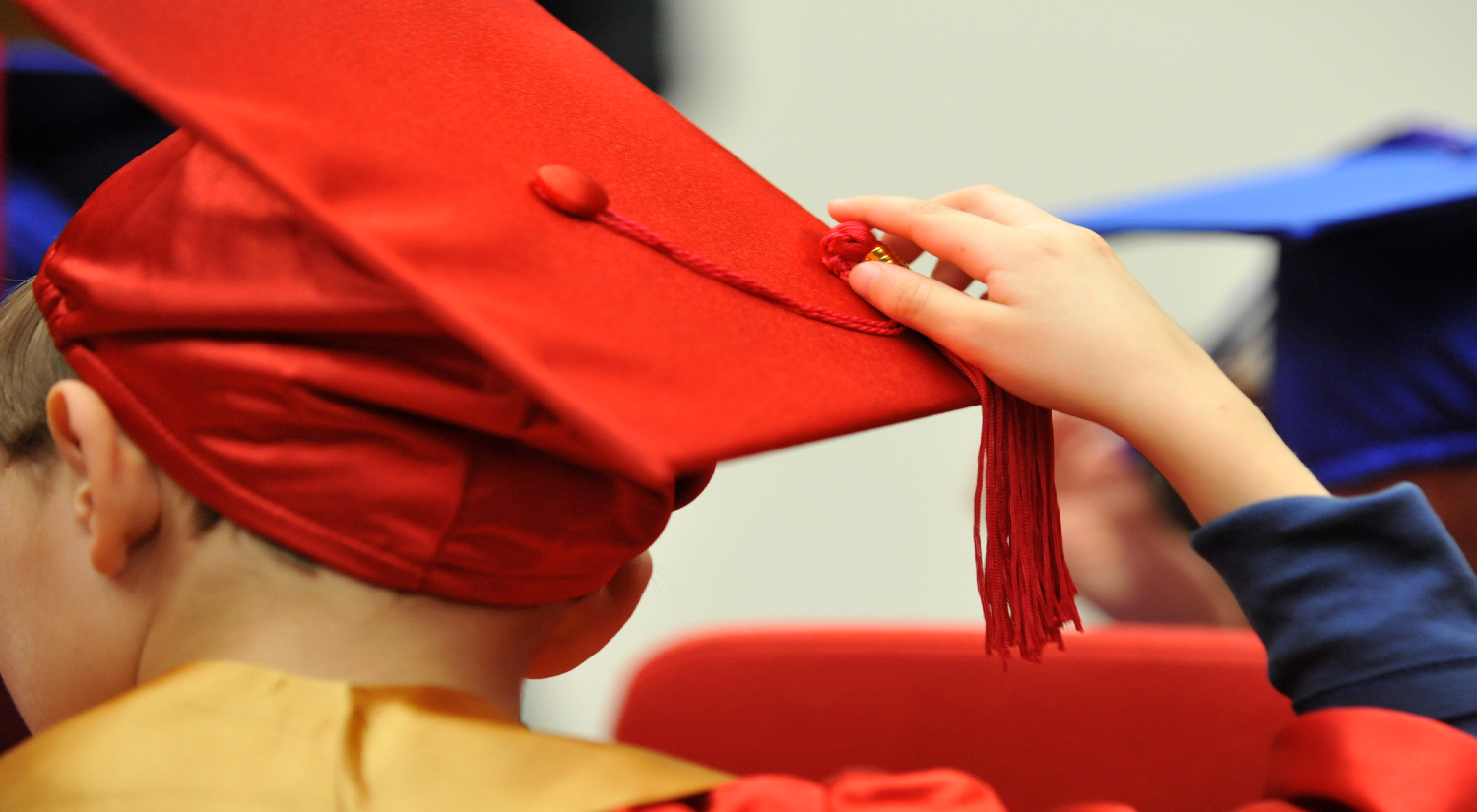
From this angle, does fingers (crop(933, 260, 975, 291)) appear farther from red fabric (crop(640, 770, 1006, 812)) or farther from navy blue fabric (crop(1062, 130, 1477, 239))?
navy blue fabric (crop(1062, 130, 1477, 239))

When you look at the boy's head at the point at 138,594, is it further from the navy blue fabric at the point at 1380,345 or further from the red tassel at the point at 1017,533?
the navy blue fabric at the point at 1380,345

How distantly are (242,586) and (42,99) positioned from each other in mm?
1071

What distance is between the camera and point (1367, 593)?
542 mm

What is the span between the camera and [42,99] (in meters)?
1.29

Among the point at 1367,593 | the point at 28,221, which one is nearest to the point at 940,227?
the point at 1367,593

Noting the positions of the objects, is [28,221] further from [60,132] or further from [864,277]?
[864,277]

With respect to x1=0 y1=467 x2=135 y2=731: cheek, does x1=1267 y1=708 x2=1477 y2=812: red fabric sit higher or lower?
lower

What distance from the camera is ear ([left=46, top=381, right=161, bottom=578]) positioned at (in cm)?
49

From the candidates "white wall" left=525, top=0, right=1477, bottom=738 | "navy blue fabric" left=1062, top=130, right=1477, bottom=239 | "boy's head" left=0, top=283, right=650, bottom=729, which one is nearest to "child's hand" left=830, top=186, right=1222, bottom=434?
"boy's head" left=0, top=283, right=650, bottom=729

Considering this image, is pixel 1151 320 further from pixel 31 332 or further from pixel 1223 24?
pixel 1223 24

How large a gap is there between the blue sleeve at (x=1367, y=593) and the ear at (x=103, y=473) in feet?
1.67

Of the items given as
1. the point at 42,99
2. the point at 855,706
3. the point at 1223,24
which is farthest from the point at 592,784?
the point at 1223,24

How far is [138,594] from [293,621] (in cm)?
9

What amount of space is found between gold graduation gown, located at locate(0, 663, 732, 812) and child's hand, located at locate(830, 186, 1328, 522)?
25 centimetres
